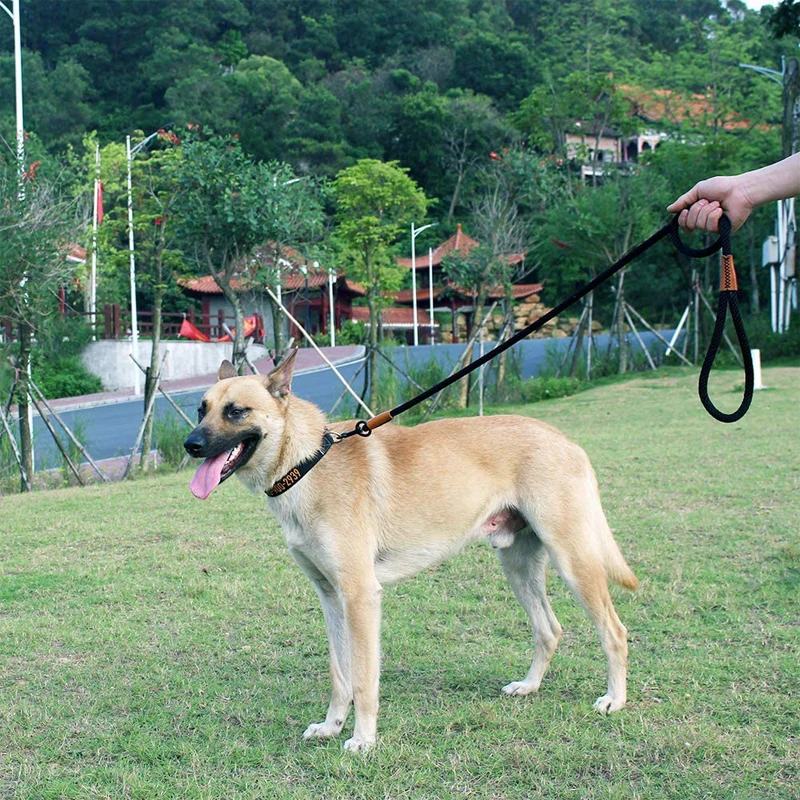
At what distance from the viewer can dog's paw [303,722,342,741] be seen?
4.27 meters

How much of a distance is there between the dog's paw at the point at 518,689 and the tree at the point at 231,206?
38.6 ft

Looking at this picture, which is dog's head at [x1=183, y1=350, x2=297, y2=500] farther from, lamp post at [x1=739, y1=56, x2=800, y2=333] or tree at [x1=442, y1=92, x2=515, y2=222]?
tree at [x1=442, y1=92, x2=515, y2=222]

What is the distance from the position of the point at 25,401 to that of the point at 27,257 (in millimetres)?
2127

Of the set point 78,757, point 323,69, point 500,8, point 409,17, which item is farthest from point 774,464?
point 500,8

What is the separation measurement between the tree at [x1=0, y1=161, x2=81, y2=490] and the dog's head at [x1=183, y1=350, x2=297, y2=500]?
8867mm

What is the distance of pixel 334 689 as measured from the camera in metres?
4.42

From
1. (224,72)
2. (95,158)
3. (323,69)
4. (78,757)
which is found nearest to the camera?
(78,757)

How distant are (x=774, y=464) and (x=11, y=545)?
821 centimetres

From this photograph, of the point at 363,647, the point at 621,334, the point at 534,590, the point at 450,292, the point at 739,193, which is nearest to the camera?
the point at 739,193

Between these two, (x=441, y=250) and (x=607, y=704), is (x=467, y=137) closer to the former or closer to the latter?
(x=441, y=250)

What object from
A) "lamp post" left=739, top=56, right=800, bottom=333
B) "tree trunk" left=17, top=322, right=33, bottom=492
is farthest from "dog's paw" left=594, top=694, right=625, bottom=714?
"lamp post" left=739, top=56, right=800, bottom=333

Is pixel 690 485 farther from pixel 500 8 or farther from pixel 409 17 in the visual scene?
pixel 500 8

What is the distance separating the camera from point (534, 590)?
4934 millimetres

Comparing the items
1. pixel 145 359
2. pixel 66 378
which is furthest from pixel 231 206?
pixel 145 359
